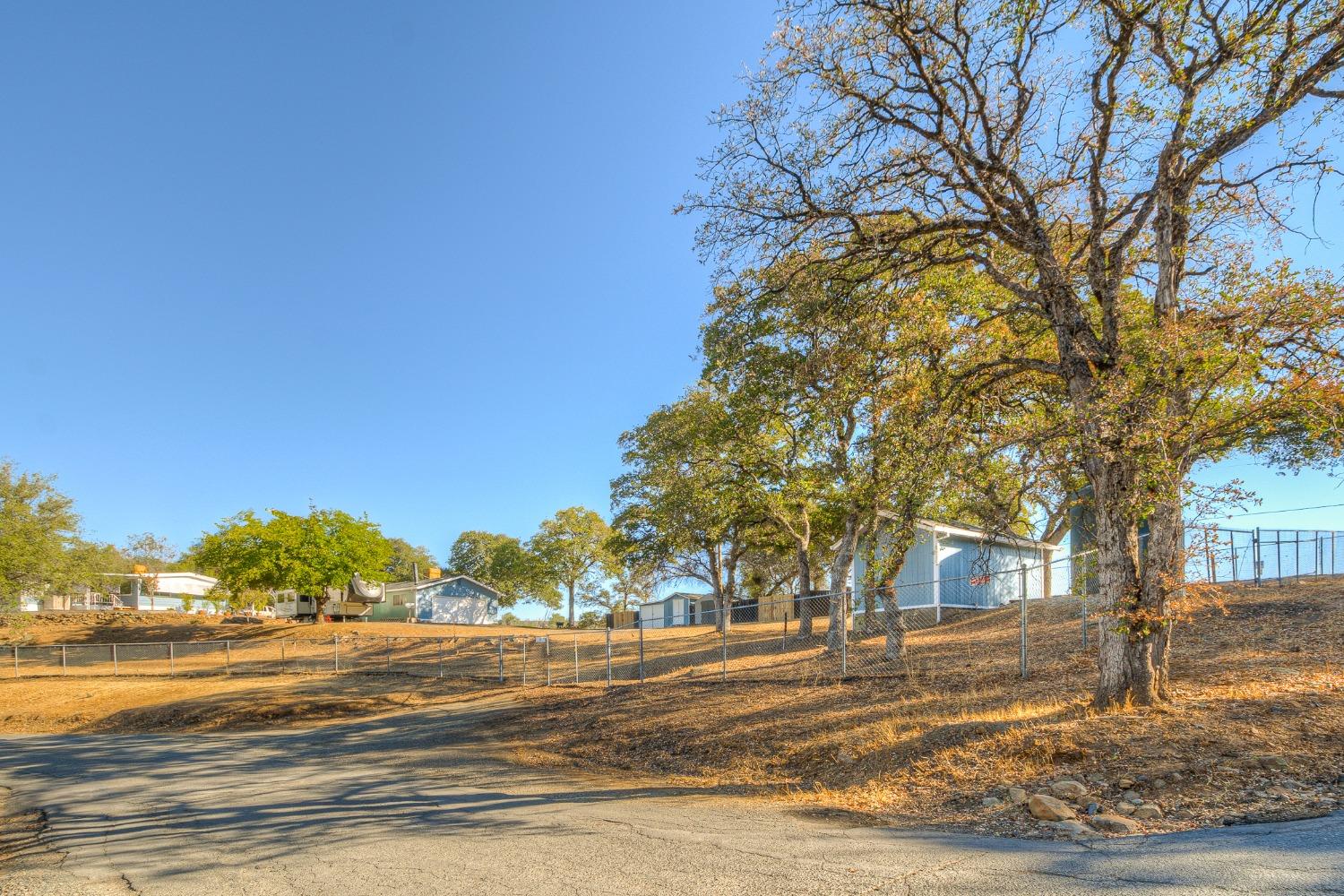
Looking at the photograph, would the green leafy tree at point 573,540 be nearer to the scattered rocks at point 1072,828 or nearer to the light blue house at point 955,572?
the light blue house at point 955,572

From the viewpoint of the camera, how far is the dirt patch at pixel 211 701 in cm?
2006

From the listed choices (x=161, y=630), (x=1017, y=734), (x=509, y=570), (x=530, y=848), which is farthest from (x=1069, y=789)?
(x=509, y=570)

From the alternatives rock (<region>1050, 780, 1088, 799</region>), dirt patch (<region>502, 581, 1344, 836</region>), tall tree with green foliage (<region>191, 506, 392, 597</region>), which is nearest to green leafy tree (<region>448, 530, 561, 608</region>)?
tall tree with green foliage (<region>191, 506, 392, 597</region>)

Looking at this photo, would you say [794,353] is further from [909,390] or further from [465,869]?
[465,869]

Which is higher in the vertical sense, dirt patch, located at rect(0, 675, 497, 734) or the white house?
dirt patch, located at rect(0, 675, 497, 734)

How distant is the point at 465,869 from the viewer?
240 inches

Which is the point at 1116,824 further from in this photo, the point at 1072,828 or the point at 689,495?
the point at 689,495

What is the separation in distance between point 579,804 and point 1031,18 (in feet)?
34.9

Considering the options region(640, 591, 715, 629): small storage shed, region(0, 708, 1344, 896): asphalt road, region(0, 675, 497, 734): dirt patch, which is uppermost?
region(0, 708, 1344, 896): asphalt road

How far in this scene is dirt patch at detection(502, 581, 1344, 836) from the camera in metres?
6.91

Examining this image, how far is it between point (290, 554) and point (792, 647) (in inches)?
1081

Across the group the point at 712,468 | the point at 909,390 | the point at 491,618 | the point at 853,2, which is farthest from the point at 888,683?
the point at 491,618

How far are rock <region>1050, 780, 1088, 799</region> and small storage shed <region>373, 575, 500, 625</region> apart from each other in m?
49.6

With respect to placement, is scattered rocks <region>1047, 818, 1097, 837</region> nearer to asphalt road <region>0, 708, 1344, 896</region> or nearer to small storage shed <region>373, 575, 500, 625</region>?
asphalt road <region>0, 708, 1344, 896</region>
